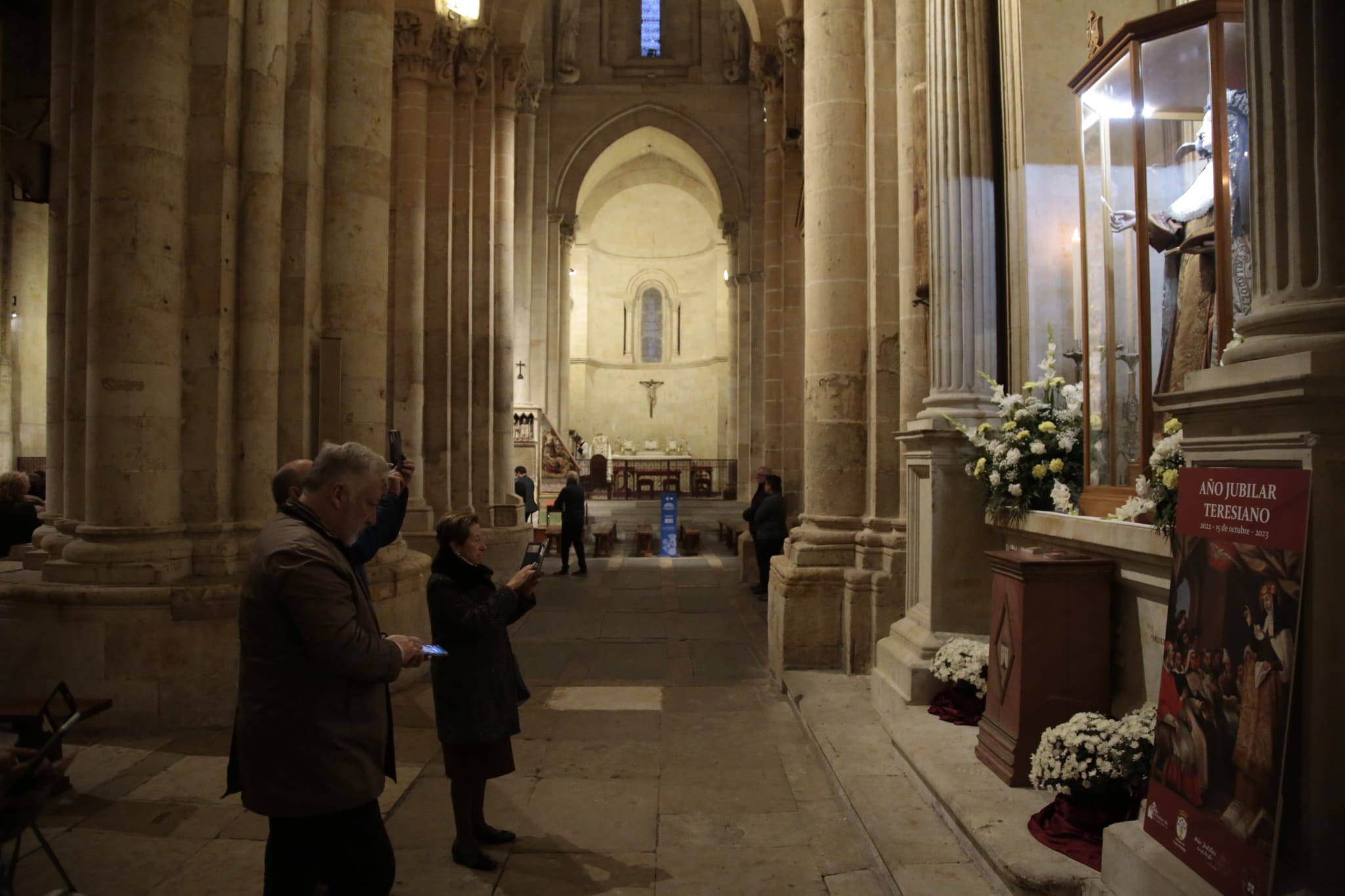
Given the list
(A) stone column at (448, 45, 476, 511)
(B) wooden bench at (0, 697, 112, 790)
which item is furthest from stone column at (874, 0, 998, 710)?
(A) stone column at (448, 45, 476, 511)

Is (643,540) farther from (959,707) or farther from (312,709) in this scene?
(312,709)

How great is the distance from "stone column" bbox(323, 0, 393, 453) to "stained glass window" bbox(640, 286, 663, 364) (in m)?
27.8

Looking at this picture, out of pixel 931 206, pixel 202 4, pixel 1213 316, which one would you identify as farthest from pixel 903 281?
pixel 202 4

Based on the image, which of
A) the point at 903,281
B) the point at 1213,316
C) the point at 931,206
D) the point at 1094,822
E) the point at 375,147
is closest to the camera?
the point at 1094,822

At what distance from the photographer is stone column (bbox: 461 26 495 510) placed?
13023 mm

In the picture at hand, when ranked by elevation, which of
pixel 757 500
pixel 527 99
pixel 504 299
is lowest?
pixel 757 500

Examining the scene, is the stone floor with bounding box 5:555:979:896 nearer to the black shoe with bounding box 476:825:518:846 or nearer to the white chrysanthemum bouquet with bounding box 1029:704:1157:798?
the black shoe with bounding box 476:825:518:846

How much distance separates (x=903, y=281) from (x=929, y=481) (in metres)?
1.72

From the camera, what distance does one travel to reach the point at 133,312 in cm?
580

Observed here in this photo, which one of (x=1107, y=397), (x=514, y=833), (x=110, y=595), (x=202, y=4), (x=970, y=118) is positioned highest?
(x=202, y=4)

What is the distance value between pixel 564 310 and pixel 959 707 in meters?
22.0

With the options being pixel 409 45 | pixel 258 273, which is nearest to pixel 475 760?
pixel 258 273

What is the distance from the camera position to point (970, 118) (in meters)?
5.84

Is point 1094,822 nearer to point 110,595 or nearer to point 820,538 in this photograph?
point 820,538
